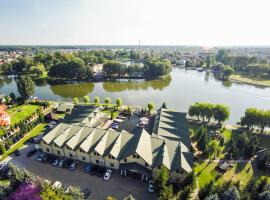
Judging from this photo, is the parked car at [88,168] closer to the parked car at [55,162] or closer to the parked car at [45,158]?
the parked car at [55,162]

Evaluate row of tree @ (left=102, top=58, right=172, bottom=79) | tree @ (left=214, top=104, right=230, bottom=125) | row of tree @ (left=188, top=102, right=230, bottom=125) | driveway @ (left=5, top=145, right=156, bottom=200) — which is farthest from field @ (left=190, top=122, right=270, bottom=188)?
row of tree @ (left=102, top=58, right=172, bottom=79)

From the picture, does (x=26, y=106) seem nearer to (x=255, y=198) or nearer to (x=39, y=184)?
(x=39, y=184)

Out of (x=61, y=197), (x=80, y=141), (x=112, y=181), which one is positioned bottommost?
(x=112, y=181)

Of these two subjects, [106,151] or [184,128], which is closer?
[106,151]

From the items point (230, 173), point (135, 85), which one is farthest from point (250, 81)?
point (230, 173)

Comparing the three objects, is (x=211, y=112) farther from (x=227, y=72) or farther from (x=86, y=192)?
(x=227, y=72)

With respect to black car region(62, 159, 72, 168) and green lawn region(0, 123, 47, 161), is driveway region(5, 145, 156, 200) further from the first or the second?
green lawn region(0, 123, 47, 161)

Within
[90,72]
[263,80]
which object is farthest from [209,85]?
[90,72]
